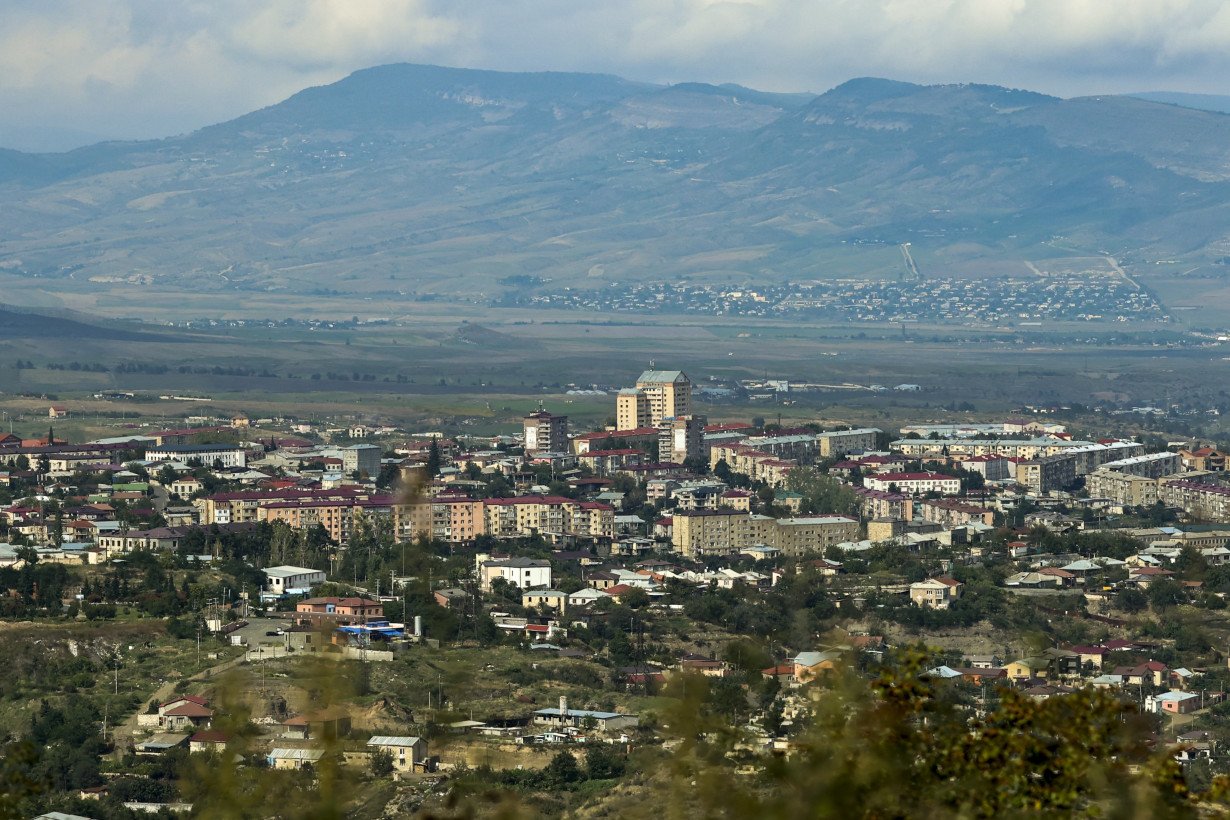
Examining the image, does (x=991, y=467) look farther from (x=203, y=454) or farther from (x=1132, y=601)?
(x=1132, y=601)

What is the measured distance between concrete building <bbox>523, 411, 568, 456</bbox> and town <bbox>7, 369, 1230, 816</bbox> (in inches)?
7.7

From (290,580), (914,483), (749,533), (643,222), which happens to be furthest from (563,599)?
(643,222)

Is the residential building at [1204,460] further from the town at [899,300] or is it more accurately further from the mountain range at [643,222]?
the mountain range at [643,222]

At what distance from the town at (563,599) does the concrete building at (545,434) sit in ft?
0.64

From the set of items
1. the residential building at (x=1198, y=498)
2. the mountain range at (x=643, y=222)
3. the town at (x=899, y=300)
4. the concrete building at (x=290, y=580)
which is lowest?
the residential building at (x=1198, y=498)

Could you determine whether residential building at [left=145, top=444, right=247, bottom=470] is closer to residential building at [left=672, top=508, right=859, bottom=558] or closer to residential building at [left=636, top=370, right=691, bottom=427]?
residential building at [left=636, top=370, right=691, bottom=427]

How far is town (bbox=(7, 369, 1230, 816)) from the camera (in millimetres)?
20984

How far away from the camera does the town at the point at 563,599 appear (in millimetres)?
20984

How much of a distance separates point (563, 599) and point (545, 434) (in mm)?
22986

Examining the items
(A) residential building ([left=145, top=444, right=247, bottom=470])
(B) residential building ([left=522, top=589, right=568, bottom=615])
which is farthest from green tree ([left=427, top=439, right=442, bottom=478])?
(B) residential building ([left=522, top=589, right=568, bottom=615])

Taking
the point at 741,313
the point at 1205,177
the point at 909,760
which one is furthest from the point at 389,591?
the point at 1205,177

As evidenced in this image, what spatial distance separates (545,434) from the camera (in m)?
58.0

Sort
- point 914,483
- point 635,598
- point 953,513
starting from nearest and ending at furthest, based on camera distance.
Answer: point 635,598, point 953,513, point 914,483

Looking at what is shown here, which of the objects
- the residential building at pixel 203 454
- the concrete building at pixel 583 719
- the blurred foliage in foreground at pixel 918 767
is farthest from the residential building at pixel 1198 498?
the blurred foliage in foreground at pixel 918 767
